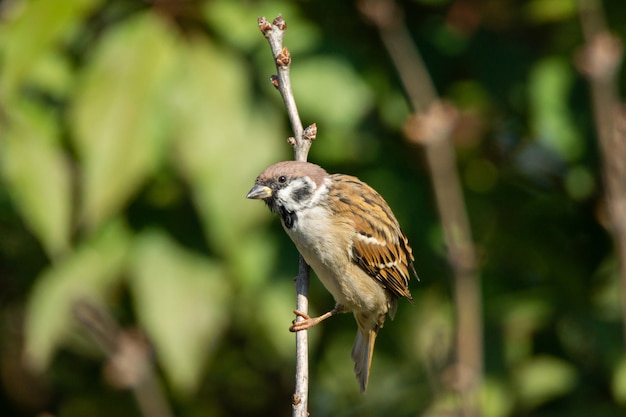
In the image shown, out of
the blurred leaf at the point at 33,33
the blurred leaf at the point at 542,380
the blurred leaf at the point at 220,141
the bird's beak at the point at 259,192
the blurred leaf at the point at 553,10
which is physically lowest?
the blurred leaf at the point at 542,380

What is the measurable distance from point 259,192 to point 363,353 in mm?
1006

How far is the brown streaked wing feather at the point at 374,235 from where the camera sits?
385 centimetres

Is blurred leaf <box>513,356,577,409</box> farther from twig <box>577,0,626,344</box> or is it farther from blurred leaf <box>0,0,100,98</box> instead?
blurred leaf <box>0,0,100,98</box>

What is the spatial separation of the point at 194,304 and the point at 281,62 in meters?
1.28

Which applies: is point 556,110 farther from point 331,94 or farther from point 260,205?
point 260,205

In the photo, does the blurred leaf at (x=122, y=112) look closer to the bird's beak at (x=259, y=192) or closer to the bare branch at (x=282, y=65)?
the bird's beak at (x=259, y=192)

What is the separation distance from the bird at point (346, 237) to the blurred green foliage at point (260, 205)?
0.22 metres

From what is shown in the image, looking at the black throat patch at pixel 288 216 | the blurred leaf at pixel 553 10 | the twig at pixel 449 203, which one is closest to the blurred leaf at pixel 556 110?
the blurred leaf at pixel 553 10

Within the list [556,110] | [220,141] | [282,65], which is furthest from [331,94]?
[282,65]

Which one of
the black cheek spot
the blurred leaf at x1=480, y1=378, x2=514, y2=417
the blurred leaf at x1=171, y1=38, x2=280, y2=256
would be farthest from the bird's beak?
the blurred leaf at x1=480, y1=378, x2=514, y2=417

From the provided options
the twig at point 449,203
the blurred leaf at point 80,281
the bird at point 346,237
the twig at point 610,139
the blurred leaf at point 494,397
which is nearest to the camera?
the twig at point 610,139

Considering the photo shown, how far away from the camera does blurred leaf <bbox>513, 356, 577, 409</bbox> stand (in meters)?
4.36

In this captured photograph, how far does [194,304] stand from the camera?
3.99 m

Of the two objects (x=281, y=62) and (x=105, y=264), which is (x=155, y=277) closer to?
(x=105, y=264)
